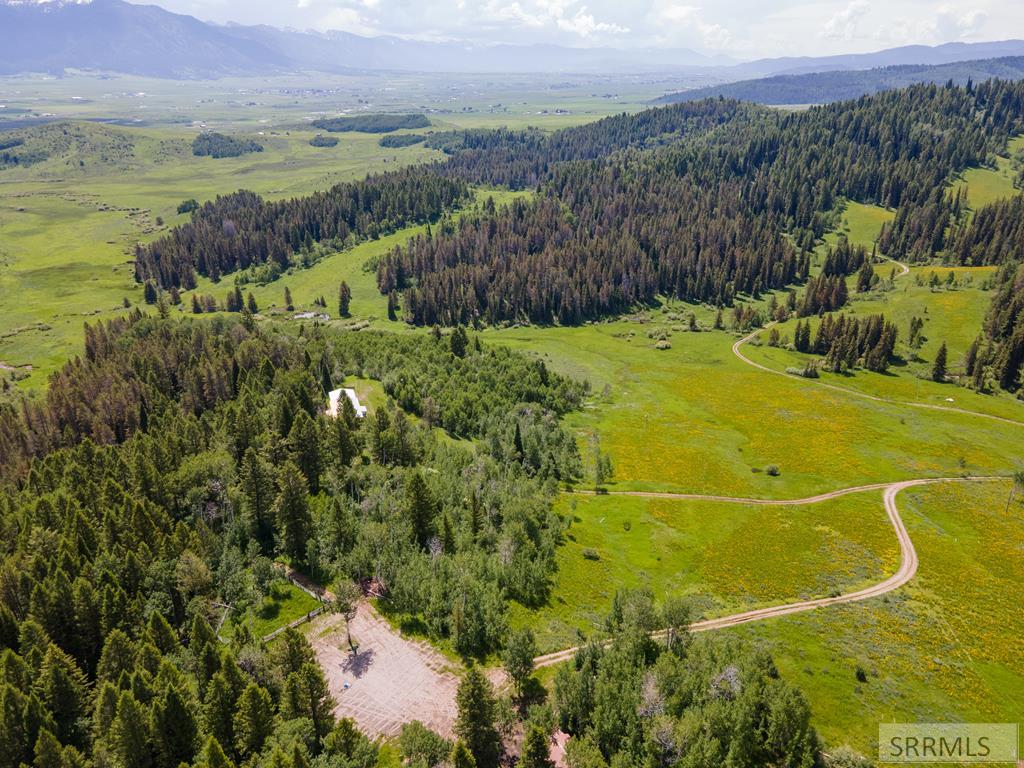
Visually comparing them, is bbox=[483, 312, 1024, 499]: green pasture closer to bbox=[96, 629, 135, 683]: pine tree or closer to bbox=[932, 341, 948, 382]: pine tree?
bbox=[932, 341, 948, 382]: pine tree

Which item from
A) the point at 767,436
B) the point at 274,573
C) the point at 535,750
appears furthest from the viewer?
the point at 767,436

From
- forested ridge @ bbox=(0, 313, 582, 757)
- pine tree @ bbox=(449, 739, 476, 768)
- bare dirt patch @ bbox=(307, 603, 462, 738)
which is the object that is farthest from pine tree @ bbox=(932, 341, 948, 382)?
pine tree @ bbox=(449, 739, 476, 768)

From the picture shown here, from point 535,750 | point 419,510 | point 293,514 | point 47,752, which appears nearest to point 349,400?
point 293,514

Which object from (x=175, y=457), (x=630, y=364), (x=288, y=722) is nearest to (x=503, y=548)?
(x=288, y=722)

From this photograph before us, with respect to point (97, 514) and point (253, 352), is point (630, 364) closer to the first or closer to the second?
point (253, 352)

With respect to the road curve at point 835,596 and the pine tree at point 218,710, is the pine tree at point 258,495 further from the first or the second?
the road curve at point 835,596

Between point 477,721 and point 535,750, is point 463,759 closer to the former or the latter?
point 477,721

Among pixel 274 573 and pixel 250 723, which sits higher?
pixel 250 723
